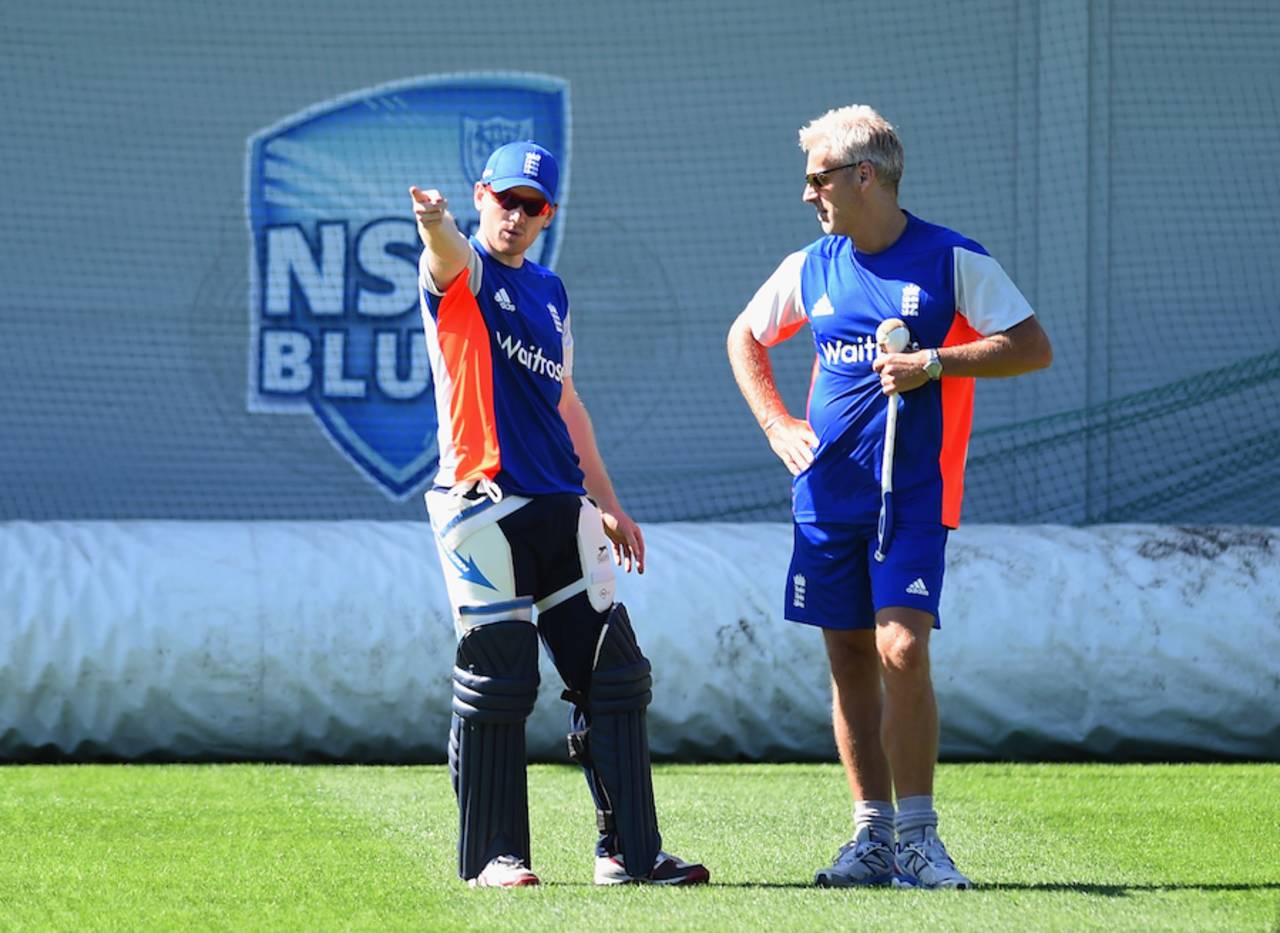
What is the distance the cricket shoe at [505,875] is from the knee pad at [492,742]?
0.01m

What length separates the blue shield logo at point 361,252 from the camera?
32.4ft

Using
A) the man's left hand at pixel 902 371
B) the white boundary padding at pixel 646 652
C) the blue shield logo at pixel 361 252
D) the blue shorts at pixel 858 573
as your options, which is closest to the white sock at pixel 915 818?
the blue shorts at pixel 858 573

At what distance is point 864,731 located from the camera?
14.6ft

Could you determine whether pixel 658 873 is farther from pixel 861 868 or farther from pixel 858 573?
pixel 858 573

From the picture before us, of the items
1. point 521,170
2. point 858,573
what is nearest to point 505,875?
point 858,573

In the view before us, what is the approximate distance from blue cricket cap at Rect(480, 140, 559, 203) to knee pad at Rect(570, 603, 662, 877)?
98cm

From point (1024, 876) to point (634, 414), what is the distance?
601cm

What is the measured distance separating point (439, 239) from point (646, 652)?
3318 millimetres

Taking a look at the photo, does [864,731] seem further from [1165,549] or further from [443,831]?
[1165,549]

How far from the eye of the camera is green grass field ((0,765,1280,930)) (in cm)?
378

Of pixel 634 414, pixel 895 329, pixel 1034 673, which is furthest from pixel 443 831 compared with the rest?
pixel 634 414

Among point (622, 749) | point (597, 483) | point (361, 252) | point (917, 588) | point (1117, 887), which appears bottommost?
point (1117, 887)

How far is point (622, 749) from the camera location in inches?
167

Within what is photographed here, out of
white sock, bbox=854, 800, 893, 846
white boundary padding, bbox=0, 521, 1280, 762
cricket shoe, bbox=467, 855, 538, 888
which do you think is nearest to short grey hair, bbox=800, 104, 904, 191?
white sock, bbox=854, 800, 893, 846
